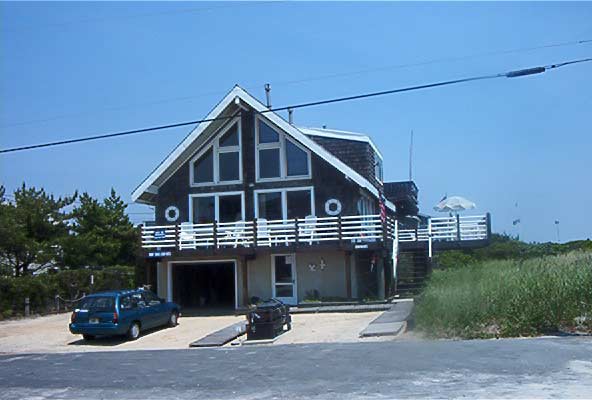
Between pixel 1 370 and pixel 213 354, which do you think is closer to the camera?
pixel 1 370

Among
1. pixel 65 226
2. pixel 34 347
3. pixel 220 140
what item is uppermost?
pixel 220 140

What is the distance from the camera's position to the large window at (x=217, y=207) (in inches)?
1197

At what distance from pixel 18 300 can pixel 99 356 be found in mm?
13390

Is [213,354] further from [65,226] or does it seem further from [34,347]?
[65,226]

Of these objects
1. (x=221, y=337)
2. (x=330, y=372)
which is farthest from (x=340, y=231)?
(x=330, y=372)

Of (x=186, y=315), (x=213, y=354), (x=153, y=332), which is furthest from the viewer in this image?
(x=186, y=315)

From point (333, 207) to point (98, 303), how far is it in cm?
1193

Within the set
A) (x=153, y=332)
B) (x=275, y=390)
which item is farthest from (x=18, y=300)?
(x=275, y=390)

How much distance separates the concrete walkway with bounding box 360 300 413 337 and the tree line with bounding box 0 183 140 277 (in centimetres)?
1292

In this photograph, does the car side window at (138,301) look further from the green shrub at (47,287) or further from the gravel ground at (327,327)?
the green shrub at (47,287)

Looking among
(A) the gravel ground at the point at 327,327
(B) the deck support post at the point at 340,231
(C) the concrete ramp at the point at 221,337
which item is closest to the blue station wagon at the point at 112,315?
(C) the concrete ramp at the point at 221,337

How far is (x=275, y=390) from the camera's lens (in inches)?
408

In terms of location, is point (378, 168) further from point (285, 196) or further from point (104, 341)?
point (104, 341)

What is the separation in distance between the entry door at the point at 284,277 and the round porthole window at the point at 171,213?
17.4ft
